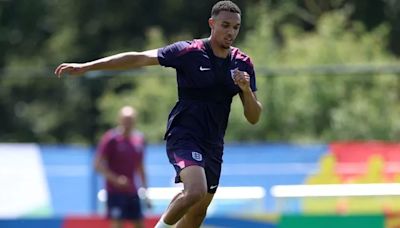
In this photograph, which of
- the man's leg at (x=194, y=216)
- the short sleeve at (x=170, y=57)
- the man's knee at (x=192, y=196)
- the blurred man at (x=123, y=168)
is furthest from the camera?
the blurred man at (x=123, y=168)

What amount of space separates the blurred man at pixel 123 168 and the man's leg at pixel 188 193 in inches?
263

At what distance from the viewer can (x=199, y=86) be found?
8.64 meters

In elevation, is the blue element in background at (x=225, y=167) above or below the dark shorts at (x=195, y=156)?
above

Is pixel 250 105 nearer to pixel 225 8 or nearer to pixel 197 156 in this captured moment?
pixel 197 156

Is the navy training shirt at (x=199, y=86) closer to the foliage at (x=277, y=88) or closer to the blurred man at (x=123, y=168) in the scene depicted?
the blurred man at (x=123, y=168)

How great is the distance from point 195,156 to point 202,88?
497 millimetres

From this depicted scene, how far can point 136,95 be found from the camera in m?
23.7

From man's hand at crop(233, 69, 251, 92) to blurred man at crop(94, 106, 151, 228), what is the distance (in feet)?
21.8

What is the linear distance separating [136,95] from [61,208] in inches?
176

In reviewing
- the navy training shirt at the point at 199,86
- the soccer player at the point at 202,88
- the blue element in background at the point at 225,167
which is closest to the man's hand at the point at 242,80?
the soccer player at the point at 202,88

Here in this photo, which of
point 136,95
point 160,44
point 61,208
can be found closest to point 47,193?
point 61,208

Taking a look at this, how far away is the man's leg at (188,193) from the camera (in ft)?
27.2

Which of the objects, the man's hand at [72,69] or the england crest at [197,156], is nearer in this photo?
the man's hand at [72,69]

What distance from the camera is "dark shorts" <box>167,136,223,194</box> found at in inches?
337
